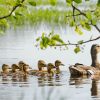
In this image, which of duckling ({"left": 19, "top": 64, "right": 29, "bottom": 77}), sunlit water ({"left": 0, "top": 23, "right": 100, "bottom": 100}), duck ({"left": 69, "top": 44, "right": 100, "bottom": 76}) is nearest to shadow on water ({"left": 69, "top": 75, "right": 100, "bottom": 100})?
sunlit water ({"left": 0, "top": 23, "right": 100, "bottom": 100})

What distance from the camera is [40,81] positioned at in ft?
42.2

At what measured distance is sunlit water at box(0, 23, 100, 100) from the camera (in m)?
10.1

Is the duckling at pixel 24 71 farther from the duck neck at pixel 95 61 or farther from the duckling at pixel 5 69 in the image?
the duck neck at pixel 95 61

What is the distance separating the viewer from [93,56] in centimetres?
1703

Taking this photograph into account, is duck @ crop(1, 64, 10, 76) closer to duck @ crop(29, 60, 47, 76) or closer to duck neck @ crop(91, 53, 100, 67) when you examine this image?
duck @ crop(29, 60, 47, 76)

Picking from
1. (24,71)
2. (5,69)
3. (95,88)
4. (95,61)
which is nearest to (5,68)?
(5,69)

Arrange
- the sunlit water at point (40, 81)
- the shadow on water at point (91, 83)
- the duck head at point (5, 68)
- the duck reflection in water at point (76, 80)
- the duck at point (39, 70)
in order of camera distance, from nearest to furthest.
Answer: the sunlit water at point (40, 81) → the shadow on water at point (91, 83) → the duck reflection in water at point (76, 80) → the duck at point (39, 70) → the duck head at point (5, 68)

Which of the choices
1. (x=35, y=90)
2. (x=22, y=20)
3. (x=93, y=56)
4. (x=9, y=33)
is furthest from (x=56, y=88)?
(x=22, y=20)

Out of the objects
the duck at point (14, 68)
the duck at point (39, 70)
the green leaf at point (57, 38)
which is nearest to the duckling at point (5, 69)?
the duck at point (14, 68)

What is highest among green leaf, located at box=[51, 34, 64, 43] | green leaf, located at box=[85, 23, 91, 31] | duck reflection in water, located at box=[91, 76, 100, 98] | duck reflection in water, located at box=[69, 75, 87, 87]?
green leaf, located at box=[85, 23, 91, 31]

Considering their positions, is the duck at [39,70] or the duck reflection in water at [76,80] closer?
the duck reflection in water at [76,80]

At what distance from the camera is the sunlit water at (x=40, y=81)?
10.1m

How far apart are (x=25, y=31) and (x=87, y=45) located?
18.0ft

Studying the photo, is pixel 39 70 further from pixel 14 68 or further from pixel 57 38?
pixel 57 38
